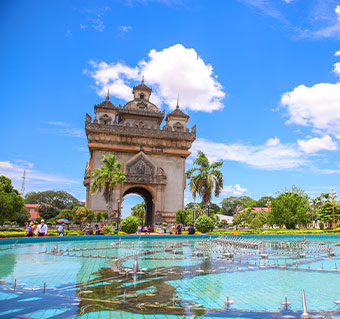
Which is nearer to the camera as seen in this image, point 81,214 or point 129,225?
point 129,225

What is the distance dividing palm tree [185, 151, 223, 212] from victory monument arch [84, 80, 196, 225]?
4984 mm

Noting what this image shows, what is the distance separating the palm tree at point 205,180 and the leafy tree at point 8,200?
1522cm

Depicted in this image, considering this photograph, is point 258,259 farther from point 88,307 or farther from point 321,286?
point 88,307

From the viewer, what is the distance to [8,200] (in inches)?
986

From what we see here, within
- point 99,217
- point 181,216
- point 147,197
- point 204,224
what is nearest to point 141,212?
point 147,197

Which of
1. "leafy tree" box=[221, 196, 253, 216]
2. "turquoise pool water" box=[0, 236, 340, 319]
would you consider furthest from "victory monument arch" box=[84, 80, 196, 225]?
"leafy tree" box=[221, 196, 253, 216]

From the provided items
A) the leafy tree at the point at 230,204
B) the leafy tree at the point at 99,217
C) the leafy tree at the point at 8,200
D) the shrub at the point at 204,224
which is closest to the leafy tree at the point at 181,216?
the shrub at the point at 204,224

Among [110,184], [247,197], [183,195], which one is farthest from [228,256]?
[247,197]

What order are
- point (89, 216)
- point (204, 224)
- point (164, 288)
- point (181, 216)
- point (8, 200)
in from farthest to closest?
point (181, 216) < point (89, 216) < point (204, 224) < point (8, 200) < point (164, 288)

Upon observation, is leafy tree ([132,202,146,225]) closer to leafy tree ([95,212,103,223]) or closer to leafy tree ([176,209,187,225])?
leafy tree ([176,209,187,225])

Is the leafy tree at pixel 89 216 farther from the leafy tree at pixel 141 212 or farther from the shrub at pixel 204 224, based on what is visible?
the leafy tree at pixel 141 212

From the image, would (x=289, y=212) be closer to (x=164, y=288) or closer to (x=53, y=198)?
(x=164, y=288)

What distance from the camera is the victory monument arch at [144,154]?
3388 cm

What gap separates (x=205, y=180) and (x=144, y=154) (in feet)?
25.8
